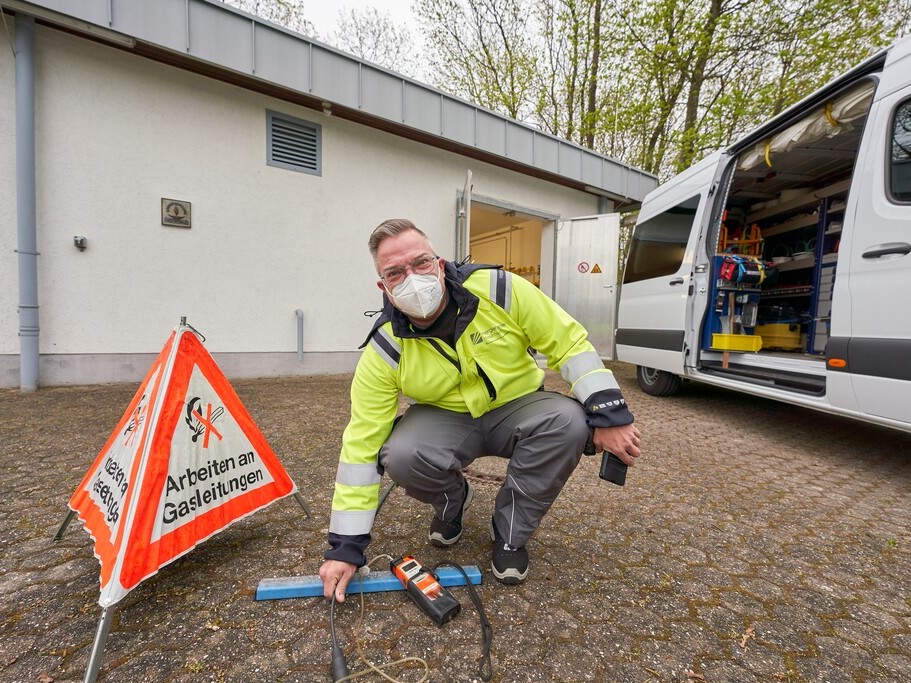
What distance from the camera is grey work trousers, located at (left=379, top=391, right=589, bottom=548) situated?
1607 millimetres

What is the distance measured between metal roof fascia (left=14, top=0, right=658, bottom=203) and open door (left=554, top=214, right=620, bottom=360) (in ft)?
4.20

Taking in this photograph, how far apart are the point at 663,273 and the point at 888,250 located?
2.40 meters

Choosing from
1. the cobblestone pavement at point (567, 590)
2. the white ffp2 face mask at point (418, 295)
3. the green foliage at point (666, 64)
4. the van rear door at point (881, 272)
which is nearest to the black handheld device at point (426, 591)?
the cobblestone pavement at point (567, 590)

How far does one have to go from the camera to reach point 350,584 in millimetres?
1538

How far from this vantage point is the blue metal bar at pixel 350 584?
151cm

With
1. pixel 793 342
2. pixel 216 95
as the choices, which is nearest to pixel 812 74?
pixel 793 342

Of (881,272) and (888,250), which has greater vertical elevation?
(888,250)

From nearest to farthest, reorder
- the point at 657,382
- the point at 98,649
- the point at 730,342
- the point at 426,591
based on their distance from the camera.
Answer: the point at 98,649 < the point at 426,591 < the point at 730,342 < the point at 657,382

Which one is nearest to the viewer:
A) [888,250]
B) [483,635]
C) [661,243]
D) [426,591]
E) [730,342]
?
[483,635]

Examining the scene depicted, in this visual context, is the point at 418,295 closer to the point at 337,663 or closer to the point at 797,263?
the point at 337,663

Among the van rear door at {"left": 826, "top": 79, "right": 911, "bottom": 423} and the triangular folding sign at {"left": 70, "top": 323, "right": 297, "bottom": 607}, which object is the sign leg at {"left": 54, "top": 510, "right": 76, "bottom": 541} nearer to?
the triangular folding sign at {"left": 70, "top": 323, "right": 297, "bottom": 607}

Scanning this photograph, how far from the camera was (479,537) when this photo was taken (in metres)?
1.96

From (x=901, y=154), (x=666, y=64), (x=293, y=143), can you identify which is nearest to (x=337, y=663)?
(x=901, y=154)

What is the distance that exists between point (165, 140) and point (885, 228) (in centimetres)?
671
